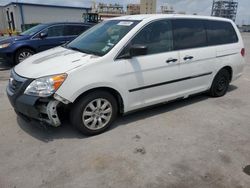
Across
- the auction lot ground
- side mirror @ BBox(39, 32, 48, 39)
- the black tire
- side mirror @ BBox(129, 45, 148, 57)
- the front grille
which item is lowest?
the auction lot ground

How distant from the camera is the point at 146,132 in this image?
3.53 metres

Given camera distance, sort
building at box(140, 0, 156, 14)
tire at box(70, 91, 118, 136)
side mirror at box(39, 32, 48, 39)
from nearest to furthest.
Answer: tire at box(70, 91, 118, 136), side mirror at box(39, 32, 48, 39), building at box(140, 0, 156, 14)

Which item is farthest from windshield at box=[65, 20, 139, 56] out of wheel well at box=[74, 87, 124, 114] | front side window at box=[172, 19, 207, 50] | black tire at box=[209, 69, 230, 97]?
black tire at box=[209, 69, 230, 97]

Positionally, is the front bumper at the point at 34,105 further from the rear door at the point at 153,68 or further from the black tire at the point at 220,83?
the black tire at the point at 220,83

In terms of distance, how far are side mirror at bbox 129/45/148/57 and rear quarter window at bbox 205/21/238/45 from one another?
186 centimetres

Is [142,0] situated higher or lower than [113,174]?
higher

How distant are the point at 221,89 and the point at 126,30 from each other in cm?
285

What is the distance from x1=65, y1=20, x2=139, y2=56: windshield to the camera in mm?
3436

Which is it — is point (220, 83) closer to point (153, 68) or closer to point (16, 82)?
point (153, 68)

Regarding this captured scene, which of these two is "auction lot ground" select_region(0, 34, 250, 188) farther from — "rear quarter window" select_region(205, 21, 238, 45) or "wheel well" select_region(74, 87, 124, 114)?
"rear quarter window" select_region(205, 21, 238, 45)

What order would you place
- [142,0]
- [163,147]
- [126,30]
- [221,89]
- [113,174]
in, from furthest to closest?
[142,0] < [221,89] < [126,30] < [163,147] < [113,174]

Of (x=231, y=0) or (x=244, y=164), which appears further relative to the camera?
(x=231, y=0)

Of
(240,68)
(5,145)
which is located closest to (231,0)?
(240,68)

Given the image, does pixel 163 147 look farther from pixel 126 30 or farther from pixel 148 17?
pixel 148 17
